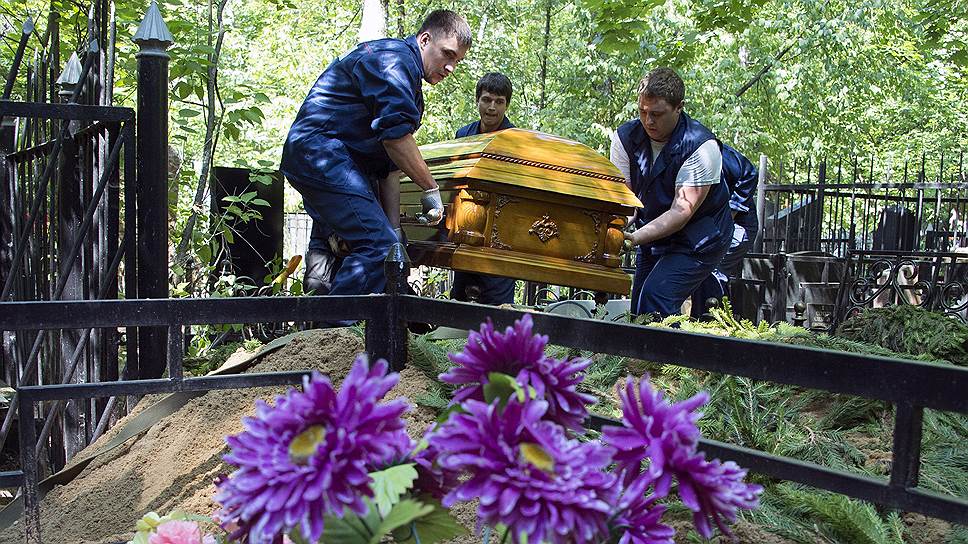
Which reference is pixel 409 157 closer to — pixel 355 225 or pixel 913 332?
pixel 355 225

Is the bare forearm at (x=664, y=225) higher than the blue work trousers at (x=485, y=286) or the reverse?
higher

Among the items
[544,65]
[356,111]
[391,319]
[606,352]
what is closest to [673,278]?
[356,111]

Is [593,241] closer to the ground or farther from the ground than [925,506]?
farther from the ground

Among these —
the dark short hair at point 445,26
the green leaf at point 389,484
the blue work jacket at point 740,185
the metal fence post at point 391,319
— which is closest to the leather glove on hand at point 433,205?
the dark short hair at point 445,26

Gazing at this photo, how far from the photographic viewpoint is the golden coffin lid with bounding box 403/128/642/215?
445cm

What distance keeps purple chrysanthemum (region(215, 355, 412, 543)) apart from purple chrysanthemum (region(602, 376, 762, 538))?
0.25m

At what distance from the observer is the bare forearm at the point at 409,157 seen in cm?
413

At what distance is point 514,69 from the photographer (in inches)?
696

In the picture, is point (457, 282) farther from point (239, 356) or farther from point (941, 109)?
point (941, 109)

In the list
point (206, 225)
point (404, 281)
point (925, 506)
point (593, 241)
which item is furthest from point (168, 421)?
point (206, 225)

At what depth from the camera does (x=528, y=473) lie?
0.84 meters

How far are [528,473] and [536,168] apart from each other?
380 cm

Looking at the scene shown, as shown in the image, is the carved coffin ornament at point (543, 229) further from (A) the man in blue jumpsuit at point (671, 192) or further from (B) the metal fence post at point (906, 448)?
(B) the metal fence post at point (906, 448)

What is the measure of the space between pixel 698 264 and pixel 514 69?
13128mm
